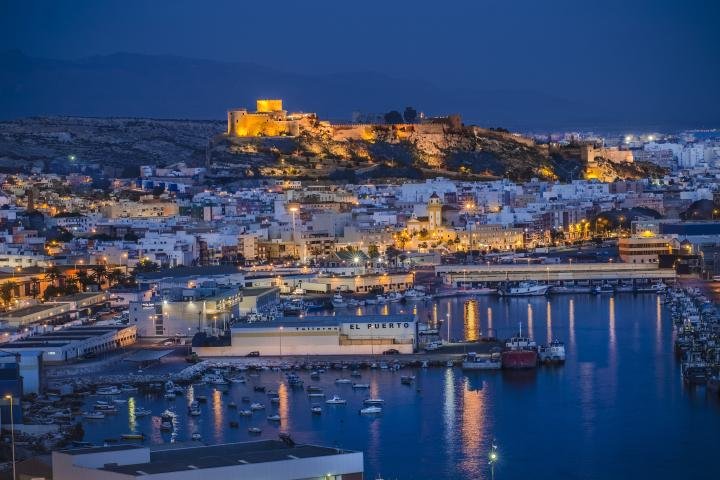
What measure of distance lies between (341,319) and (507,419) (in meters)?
3.13

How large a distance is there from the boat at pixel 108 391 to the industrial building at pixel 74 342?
0.67 m

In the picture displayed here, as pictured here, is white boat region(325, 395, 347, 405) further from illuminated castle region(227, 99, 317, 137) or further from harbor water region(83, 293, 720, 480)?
illuminated castle region(227, 99, 317, 137)

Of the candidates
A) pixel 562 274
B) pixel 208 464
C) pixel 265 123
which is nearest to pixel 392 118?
pixel 265 123

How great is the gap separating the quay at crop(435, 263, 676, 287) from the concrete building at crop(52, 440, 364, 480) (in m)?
12.6

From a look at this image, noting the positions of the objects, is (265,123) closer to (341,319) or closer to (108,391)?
(341,319)

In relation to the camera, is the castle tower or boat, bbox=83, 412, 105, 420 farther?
the castle tower

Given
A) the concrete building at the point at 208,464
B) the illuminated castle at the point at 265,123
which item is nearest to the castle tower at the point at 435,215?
the illuminated castle at the point at 265,123

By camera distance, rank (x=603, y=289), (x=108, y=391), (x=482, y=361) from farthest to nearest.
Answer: (x=603, y=289), (x=482, y=361), (x=108, y=391)

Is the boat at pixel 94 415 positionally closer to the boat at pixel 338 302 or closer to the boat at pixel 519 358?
the boat at pixel 519 358

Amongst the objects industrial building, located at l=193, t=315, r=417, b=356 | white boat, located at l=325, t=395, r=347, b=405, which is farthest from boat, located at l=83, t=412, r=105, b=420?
industrial building, located at l=193, t=315, r=417, b=356

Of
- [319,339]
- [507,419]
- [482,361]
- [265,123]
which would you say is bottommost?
[507,419]

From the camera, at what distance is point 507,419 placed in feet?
39.0

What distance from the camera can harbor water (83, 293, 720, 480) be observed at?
10523mm

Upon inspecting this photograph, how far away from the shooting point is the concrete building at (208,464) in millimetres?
7785
